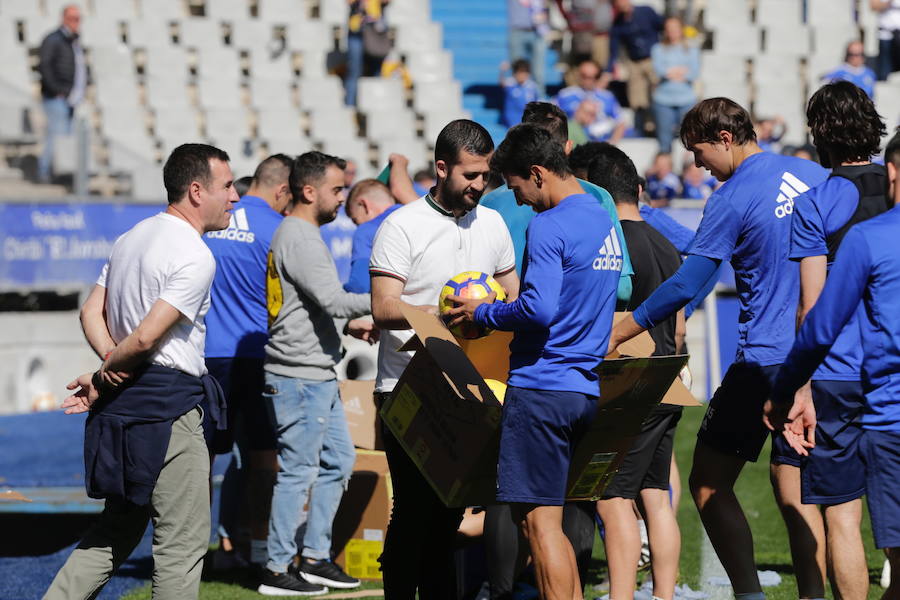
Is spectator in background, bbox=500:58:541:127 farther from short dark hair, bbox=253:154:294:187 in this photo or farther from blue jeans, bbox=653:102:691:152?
short dark hair, bbox=253:154:294:187

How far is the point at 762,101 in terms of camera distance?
60.7 ft

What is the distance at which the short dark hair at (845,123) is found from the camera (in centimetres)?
474

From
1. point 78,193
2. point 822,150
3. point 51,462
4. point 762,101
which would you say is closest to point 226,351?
point 822,150

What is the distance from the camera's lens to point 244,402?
699 centimetres

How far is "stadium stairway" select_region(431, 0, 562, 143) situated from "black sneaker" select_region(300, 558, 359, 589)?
12039mm

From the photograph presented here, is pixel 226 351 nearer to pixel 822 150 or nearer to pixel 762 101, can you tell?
pixel 822 150

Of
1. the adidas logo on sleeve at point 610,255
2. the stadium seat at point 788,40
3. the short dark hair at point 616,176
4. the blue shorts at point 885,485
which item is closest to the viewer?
the blue shorts at point 885,485

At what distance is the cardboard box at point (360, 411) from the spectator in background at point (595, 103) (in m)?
8.96

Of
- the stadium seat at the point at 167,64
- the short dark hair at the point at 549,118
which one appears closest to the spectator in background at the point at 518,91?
the stadium seat at the point at 167,64

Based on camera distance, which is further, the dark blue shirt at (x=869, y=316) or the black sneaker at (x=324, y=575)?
the black sneaker at (x=324, y=575)

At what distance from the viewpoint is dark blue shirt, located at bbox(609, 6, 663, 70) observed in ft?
58.1

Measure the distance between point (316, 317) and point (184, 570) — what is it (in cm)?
203

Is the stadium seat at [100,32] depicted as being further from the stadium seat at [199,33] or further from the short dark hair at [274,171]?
the short dark hair at [274,171]

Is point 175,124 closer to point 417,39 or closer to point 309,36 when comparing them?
point 309,36
